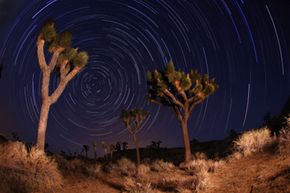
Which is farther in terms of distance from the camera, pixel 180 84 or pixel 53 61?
pixel 180 84

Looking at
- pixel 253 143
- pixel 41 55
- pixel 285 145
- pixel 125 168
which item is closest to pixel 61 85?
pixel 41 55

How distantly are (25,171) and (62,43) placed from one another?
6.69 metres

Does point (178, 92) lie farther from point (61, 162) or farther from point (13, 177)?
point (13, 177)

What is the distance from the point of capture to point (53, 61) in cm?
1600

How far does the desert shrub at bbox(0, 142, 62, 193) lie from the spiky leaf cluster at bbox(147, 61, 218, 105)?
1084cm

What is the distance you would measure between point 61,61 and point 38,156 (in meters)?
4.92

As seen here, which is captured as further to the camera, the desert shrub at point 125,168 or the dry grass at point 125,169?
the desert shrub at point 125,168

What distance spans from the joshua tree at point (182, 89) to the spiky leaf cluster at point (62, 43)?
776 cm

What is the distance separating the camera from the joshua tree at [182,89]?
22.7 metres

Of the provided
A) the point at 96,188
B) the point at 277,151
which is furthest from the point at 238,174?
the point at 96,188

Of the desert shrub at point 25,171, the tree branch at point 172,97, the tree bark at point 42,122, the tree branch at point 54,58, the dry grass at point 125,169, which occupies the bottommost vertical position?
the dry grass at point 125,169

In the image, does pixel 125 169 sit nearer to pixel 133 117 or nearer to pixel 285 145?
pixel 285 145

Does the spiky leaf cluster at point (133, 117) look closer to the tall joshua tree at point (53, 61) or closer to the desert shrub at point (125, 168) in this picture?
the desert shrub at point (125, 168)

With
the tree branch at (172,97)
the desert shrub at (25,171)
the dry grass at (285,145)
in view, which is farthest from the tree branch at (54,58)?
the dry grass at (285,145)
